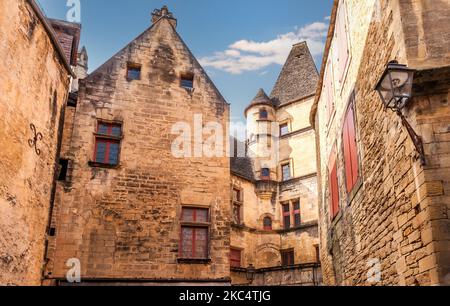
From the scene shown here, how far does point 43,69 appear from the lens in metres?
8.68

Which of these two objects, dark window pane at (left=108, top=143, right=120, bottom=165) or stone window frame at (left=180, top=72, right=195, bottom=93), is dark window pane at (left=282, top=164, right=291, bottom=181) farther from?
dark window pane at (left=108, top=143, right=120, bottom=165)

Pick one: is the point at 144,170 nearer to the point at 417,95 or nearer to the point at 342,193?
the point at 342,193

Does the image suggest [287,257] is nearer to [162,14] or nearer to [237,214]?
[237,214]

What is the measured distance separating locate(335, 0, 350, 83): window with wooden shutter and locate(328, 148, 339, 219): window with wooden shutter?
6.05 ft

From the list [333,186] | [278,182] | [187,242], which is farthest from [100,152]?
[278,182]

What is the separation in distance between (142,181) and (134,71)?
293cm

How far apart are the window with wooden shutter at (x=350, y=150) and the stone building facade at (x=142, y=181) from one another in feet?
10.9

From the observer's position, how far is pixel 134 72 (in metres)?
11.2

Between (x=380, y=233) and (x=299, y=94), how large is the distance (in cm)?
1672

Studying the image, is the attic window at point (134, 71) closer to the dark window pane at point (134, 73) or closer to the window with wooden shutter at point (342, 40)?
the dark window pane at point (134, 73)

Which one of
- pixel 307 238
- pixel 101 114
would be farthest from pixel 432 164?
pixel 307 238

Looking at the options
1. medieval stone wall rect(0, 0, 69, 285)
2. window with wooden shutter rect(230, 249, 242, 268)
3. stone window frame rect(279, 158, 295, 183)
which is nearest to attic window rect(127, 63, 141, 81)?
medieval stone wall rect(0, 0, 69, 285)

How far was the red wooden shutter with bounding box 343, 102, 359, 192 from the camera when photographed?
24.5 feet

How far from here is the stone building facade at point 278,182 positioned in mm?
19172
